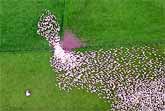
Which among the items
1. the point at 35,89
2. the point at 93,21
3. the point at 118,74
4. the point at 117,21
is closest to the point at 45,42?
the point at 35,89

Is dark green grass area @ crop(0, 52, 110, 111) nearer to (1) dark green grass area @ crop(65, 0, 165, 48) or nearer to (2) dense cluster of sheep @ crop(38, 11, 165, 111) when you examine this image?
(2) dense cluster of sheep @ crop(38, 11, 165, 111)

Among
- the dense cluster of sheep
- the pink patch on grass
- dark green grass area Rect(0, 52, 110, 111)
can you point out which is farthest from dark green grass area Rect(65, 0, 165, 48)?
dark green grass area Rect(0, 52, 110, 111)

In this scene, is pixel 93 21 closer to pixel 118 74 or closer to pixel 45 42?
pixel 45 42

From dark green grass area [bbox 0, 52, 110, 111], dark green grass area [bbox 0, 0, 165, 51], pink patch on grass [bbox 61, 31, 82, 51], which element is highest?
dark green grass area [bbox 0, 0, 165, 51]

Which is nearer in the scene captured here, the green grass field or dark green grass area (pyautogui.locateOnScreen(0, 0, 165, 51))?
the green grass field

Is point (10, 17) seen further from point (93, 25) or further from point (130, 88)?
point (130, 88)
